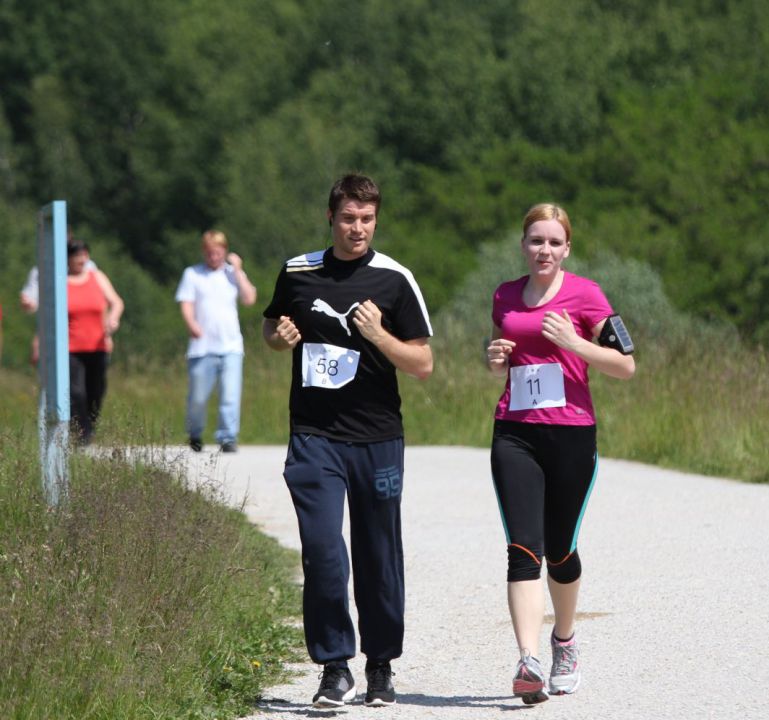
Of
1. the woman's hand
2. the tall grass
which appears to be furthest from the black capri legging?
the tall grass

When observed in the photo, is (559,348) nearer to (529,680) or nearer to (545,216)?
(545,216)

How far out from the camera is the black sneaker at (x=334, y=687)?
6199mm

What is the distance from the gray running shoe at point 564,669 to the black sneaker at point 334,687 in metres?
0.76

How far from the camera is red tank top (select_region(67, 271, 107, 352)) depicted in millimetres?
14570

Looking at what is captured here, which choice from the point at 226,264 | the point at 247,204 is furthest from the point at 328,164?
the point at 226,264

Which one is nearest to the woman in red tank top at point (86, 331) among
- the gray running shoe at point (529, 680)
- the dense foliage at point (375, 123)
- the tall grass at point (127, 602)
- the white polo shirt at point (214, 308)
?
the white polo shirt at point (214, 308)

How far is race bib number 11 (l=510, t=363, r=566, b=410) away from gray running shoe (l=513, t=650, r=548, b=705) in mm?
878

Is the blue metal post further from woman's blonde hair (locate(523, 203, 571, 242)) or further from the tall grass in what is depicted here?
woman's blonde hair (locate(523, 203, 571, 242))

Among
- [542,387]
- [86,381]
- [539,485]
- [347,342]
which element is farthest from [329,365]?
[86,381]

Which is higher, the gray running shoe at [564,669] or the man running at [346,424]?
the man running at [346,424]

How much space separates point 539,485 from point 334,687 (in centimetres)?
102

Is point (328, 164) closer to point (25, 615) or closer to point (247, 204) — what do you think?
point (247, 204)

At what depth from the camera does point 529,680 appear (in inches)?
244

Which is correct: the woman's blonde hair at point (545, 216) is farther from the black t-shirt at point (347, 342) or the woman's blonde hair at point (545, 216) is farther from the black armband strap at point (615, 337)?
the black t-shirt at point (347, 342)
